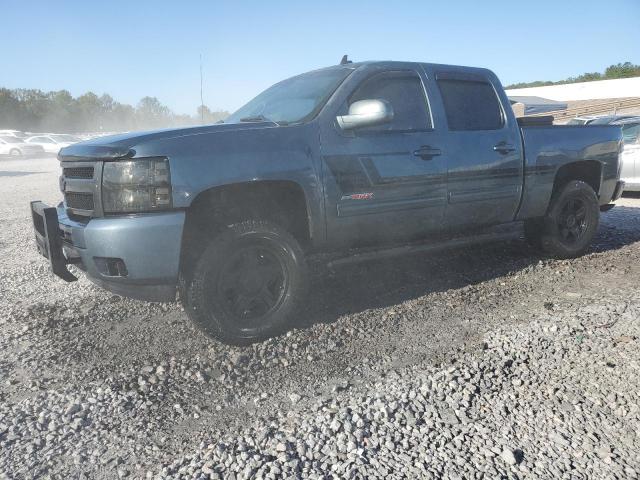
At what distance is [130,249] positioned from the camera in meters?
2.95

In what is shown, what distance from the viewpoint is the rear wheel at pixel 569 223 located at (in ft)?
16.5

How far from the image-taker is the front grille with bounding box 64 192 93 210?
3.20 meters

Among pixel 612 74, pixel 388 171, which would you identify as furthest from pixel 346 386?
pixel 612 74

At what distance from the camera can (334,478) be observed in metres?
2.03

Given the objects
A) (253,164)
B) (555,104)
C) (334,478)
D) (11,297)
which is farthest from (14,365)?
(555,104)

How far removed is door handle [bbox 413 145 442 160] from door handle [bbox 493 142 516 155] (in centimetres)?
71

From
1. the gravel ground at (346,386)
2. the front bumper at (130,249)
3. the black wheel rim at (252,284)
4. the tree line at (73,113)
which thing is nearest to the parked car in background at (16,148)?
the tree line at (73,113)

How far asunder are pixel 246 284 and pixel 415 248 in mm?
1533

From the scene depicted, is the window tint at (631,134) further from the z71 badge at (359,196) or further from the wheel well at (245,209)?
the wheel well at (245,209)

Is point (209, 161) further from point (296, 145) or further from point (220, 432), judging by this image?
point (220, 432)

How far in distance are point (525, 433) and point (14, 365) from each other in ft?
9.83

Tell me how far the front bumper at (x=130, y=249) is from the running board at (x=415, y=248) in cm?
125

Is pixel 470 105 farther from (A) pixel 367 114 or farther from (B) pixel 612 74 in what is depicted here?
(B) pixel 612 74

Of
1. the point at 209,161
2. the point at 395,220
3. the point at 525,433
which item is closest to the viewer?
the point at 525,433
